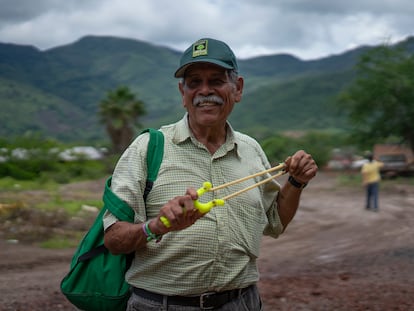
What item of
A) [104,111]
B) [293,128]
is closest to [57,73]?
[293,128]

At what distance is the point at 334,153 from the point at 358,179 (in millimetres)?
14921

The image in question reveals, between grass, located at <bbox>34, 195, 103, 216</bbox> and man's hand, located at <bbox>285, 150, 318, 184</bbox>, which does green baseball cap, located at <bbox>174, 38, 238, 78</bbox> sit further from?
grass, located at <bbox>34, 195, 103, 216</bbox>

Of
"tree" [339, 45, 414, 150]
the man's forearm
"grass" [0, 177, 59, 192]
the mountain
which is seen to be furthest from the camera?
the mountain

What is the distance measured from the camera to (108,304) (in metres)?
2.19

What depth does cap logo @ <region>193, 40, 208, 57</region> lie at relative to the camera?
2.19 metres

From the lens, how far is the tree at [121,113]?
42781mm

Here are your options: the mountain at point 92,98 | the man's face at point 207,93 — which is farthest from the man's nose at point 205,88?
the mountain at point 92,98

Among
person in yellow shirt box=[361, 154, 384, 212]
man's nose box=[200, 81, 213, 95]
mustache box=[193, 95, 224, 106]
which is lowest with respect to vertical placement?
mustache box=[193, 95, 224, 106]

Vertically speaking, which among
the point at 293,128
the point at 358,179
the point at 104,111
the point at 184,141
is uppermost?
the point at 293,128

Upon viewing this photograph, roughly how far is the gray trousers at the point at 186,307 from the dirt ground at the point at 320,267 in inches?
132

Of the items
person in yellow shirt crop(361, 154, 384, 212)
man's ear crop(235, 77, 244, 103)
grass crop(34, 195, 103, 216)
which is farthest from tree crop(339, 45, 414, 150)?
man's ear crop(235, 77, 244, 103)

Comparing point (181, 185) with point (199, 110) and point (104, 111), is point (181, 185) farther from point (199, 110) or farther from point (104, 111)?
point (104, 111)

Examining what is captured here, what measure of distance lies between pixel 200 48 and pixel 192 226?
0.69 m

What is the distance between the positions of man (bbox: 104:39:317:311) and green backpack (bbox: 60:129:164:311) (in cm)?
4
